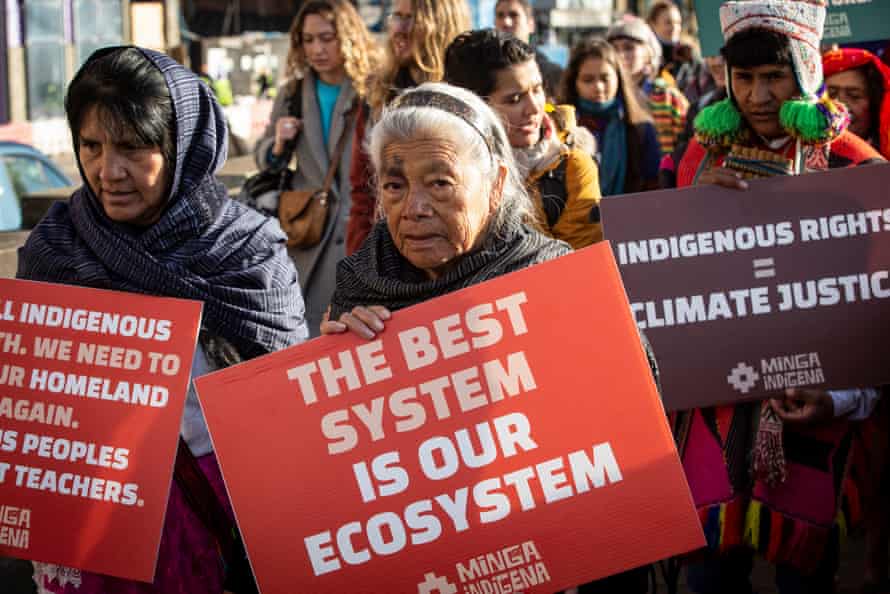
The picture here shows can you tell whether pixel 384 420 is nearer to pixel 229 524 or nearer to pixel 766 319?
pixel 229 524

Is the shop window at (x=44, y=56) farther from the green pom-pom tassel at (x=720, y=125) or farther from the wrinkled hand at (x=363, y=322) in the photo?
the wrinkled hand at (x=363, y=322)

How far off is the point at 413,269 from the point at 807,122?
126 cm

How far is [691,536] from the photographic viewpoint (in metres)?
2.52

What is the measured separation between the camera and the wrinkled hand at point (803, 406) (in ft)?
11.3

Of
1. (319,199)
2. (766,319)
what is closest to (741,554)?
(766,319)

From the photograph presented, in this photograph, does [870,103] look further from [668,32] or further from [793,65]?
[668,32]

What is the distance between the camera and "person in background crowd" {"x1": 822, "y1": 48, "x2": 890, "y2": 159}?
4539 millimetres

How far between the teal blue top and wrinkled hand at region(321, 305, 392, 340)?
3308mm

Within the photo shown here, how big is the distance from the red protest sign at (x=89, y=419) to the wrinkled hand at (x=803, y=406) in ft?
5.00

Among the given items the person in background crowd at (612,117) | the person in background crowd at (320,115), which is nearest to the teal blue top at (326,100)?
the person in background crowd at (320,115)

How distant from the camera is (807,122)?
3520 mm

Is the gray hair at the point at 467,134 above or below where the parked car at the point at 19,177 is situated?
below

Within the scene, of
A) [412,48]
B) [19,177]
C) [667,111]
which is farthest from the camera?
[667,111]

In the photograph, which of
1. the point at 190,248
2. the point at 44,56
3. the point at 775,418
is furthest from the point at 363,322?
the point at 44,56
